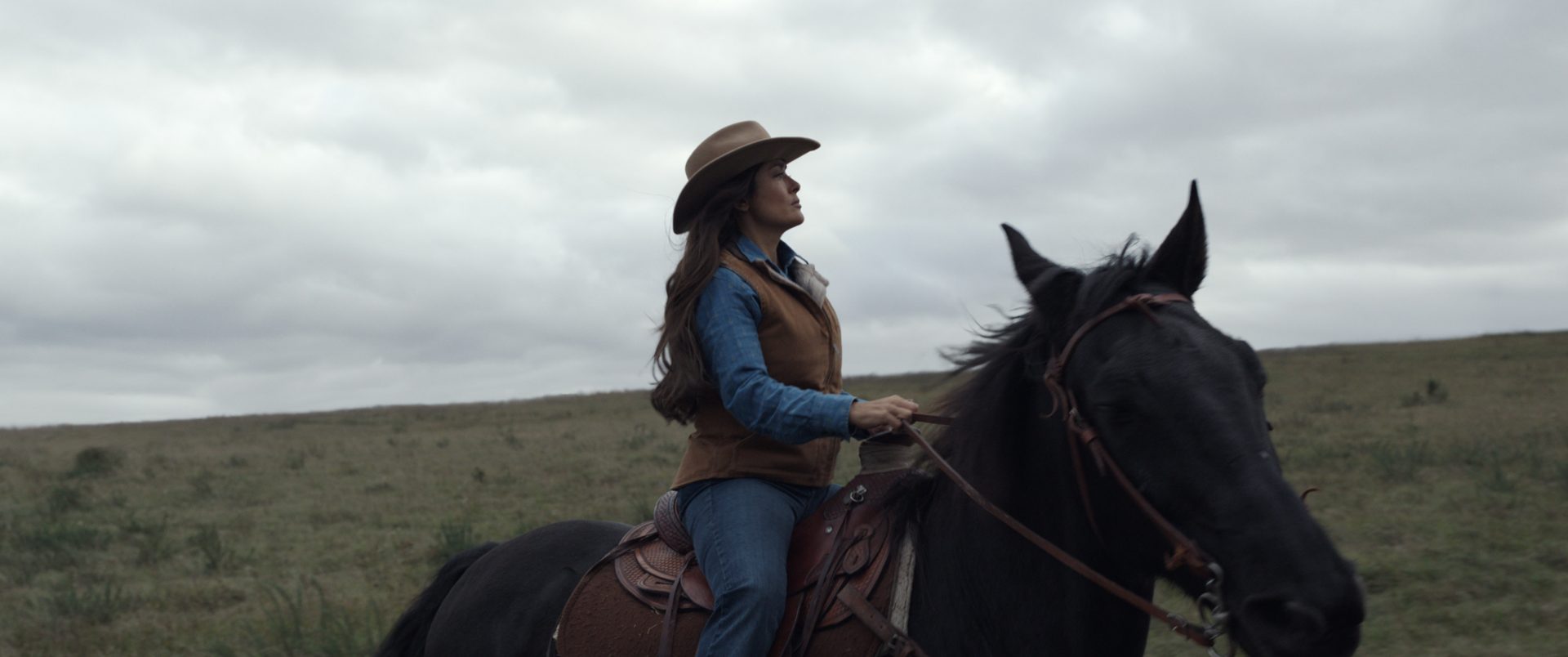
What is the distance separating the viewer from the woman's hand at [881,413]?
9.27ft

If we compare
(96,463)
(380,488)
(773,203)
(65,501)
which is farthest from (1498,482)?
(96,463)

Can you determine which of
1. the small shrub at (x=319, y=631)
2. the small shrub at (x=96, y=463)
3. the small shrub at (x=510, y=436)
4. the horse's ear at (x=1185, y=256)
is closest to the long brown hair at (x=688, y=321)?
the horse's ear at (x=1185, y=256)

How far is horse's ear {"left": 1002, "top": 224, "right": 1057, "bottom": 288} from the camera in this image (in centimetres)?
282

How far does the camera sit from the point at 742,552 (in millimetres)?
2990

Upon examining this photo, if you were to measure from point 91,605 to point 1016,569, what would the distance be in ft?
30.0

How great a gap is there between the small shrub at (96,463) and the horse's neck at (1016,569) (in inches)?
879

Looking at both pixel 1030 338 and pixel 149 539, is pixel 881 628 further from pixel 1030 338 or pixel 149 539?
pixel 149 539

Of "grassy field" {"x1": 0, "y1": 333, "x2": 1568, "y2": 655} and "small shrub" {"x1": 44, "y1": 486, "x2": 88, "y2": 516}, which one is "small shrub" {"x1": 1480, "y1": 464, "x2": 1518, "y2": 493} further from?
"small shrub" {"x1": 44, "y1": 486, "x2": 88, "y2": 516}

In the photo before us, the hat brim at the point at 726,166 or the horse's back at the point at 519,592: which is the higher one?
the hat brim at the point at 726,166

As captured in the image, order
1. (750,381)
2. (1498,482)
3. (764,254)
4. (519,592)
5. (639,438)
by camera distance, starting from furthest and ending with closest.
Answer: (639,438) < (1498,482) < (519,592) < (764,254) < (750,381)

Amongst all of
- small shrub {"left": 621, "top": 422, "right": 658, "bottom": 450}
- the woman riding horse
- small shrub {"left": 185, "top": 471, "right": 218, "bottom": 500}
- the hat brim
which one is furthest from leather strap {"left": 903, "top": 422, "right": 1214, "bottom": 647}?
small shrub {"left": 621, "top": 422, "right": 658, "bottom": 450}

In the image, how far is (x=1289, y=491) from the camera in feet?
7.28

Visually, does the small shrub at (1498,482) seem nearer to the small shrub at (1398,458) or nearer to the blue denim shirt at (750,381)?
the small shrub at (1398,458)

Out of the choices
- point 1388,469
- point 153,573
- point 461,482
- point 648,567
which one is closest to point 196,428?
point 461,482
